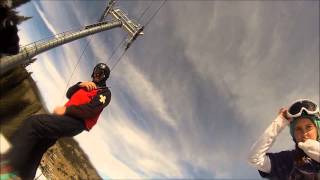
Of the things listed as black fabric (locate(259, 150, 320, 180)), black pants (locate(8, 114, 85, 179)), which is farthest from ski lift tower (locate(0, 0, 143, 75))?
black fabric (locate(259, 150, 320, 180))

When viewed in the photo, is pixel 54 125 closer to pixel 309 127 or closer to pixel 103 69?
pixel 103 69

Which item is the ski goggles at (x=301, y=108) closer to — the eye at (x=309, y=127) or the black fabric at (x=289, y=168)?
the eye at (x=309, y=127)

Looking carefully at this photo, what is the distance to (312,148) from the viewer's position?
558cm

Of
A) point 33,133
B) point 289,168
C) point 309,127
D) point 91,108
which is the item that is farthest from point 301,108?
point 33,133

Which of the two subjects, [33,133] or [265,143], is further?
[33,133]

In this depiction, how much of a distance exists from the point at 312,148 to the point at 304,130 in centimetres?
53

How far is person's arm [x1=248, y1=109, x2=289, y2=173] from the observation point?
595 cm

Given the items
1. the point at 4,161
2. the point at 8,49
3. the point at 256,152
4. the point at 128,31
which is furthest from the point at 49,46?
the point at 128,31

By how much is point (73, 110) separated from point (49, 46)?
16.9ft

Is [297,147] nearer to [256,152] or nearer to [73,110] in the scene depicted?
[256,152]

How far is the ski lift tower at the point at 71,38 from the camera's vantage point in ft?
22.5

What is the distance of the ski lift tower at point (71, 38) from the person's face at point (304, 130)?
5.37 metres

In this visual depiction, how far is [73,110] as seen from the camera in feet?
22.3

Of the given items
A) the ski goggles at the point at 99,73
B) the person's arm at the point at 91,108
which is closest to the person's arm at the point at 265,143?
the person's arm at the point at 91,108
